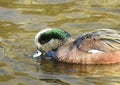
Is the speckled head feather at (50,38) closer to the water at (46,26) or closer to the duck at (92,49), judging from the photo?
the duck at (92,49)

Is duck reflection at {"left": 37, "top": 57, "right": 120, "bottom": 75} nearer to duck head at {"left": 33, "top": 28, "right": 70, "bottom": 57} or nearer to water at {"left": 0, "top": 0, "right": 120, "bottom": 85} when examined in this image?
water at {"left": 0, "top": 0, "right": 120, "bottom": 85}

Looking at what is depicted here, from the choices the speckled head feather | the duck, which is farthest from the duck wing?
the speckled head feather

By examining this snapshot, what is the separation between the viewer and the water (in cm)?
914

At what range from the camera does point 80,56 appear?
9844 mm

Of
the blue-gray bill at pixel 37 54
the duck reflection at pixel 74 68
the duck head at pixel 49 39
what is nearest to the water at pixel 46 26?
the duck reflection at pixel 74 68

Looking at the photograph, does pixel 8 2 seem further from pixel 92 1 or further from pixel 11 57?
pixel 11 57

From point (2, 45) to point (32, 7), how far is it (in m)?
3.00

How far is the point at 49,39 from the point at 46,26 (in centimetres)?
179

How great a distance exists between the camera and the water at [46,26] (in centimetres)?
914

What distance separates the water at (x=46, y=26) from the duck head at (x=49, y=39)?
290mm

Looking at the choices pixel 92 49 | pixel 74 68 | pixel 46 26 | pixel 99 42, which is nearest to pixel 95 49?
pixel 92 49

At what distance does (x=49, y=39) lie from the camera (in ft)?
34.6

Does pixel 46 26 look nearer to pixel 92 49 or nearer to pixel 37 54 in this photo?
pixel 37 54

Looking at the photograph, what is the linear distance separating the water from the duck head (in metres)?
0.29
